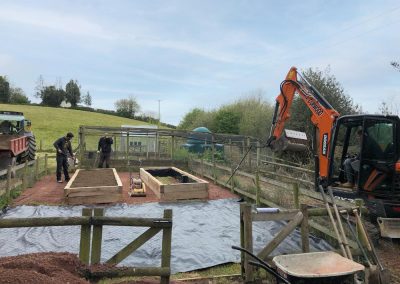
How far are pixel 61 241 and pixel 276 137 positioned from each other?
5.75 m

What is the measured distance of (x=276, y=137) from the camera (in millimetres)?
10398

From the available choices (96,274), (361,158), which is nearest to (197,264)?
(96,274)

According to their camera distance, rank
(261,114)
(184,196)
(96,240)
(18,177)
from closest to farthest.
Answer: (96,240) → (184,196) → (18,177) → (261,114)

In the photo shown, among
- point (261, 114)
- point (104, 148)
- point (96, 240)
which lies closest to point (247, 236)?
point (96, 240)

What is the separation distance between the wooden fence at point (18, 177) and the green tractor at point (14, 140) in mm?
843

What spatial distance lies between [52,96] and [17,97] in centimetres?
633

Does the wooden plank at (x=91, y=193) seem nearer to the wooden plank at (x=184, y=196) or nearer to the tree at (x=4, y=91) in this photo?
the wooden plank at (x=184, y=196)

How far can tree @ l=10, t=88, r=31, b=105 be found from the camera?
74.8 metres

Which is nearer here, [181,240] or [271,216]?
[271,216]

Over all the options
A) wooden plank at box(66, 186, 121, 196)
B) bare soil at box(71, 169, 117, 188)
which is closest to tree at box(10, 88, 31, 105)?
bare soil at box(71, 169, 117, 188)

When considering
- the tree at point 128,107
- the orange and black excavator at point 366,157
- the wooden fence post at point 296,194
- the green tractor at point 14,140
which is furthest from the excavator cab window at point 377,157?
the tree at point 128,107

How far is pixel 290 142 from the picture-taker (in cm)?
962

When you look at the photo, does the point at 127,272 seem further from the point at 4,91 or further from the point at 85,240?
the point at 4,91

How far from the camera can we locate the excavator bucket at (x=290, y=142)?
31.6 feet
